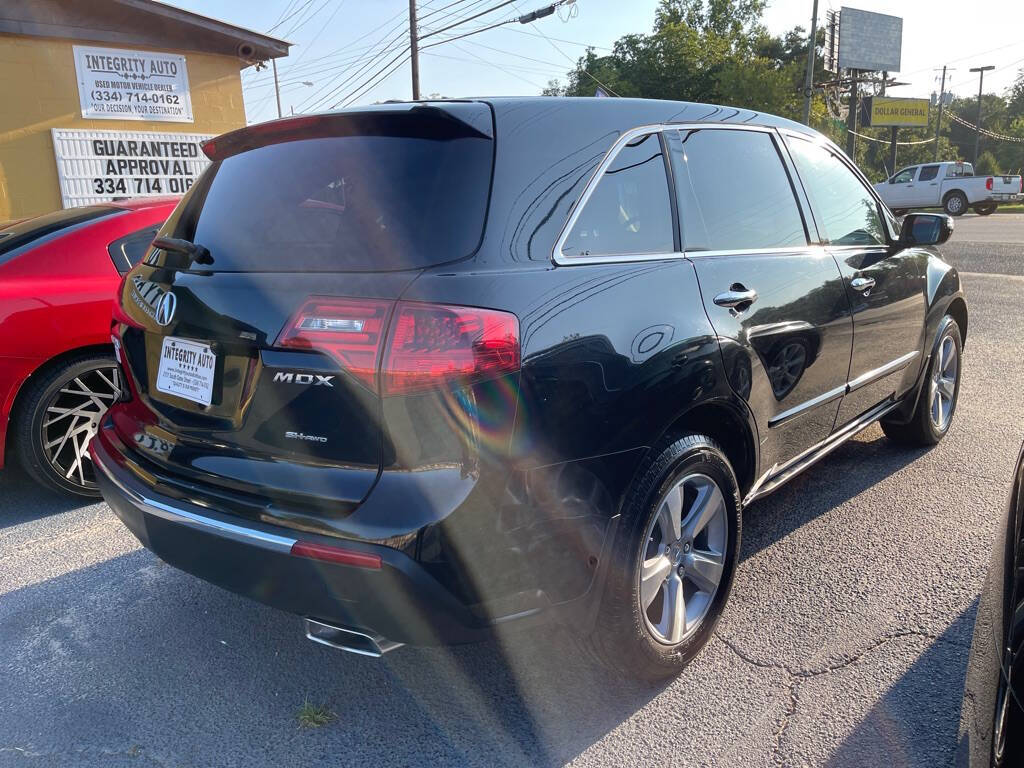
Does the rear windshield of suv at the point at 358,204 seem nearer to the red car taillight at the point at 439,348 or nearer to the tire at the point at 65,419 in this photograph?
the red car taillight at the point at 439,348

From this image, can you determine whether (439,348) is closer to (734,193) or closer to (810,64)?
(734,193)

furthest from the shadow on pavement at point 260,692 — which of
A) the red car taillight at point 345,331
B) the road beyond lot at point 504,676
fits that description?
the red car taillight at point 345,331

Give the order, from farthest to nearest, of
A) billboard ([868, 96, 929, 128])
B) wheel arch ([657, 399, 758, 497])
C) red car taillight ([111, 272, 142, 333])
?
1. billboard ([868, 96, 929, 128])
2. red car taillight ([111, 272, 142, 333])
3. wheel arch ([657, 399, 758, 497])

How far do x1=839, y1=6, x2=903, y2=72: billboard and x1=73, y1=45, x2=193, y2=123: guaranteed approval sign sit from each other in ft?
156

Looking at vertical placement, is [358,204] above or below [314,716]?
above

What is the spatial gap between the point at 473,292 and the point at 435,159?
43 centimetres

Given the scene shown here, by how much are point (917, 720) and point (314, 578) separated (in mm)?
1767

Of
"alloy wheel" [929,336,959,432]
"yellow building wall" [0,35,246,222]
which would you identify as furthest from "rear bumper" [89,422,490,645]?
"yellow building wall" [0,35,246,222]

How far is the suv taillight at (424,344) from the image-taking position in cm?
184

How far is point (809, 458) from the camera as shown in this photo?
10.9 feet

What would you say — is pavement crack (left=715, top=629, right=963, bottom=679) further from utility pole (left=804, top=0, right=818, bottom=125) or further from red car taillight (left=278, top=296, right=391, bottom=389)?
utility pole (left=804, top=0, right=818, bottom=125)

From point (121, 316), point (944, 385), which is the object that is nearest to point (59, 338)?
point (121, 316)

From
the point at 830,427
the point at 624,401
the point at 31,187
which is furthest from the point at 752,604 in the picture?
the point at 31,187

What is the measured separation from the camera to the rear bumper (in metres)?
1.86
